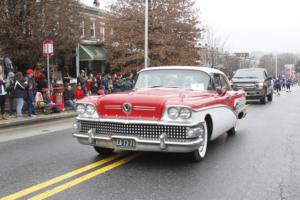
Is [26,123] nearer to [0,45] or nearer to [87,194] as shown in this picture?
[0,45]

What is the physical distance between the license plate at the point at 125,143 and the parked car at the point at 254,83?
14.1 metres

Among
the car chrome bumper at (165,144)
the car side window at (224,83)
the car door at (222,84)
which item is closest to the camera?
the car chrome bumper at (165,144)

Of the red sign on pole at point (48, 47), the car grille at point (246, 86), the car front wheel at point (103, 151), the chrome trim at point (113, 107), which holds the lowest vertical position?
the car front wheel at point (103, 151)

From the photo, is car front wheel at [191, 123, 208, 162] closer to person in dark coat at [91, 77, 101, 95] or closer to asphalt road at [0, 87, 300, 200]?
asphalt road at [0, 87, 300, 200]

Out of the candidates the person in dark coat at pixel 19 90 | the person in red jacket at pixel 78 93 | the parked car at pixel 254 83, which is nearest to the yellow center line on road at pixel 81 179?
the person in dark coat at pixel 19 90

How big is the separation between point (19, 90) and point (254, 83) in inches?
471

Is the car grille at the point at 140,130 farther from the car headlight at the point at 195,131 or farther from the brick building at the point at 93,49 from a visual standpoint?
the brick building at the point at 93,49

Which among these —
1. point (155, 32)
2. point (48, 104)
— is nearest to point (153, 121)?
point (48, 104)

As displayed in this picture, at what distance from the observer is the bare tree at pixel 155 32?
30.6 metres

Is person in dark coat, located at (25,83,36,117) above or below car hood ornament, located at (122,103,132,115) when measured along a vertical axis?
below

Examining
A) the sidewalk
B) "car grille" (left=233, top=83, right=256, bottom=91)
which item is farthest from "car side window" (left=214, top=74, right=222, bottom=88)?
"car grille" (left=233, top=83, right=256, bottom=91)

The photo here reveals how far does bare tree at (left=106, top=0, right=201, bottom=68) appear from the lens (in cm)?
3061

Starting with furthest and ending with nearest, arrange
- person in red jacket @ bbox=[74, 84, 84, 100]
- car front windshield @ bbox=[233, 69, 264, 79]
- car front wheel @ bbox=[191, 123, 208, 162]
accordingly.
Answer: car front windshield @ bbox=[233, 69, 264, 79] < person in red jacket @ bbox=[74, 84, 84, 100] < car front wheel @ bbox=[191, 123, 208, 162]

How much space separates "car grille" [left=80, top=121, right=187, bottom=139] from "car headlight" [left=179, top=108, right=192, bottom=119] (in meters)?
0.17
